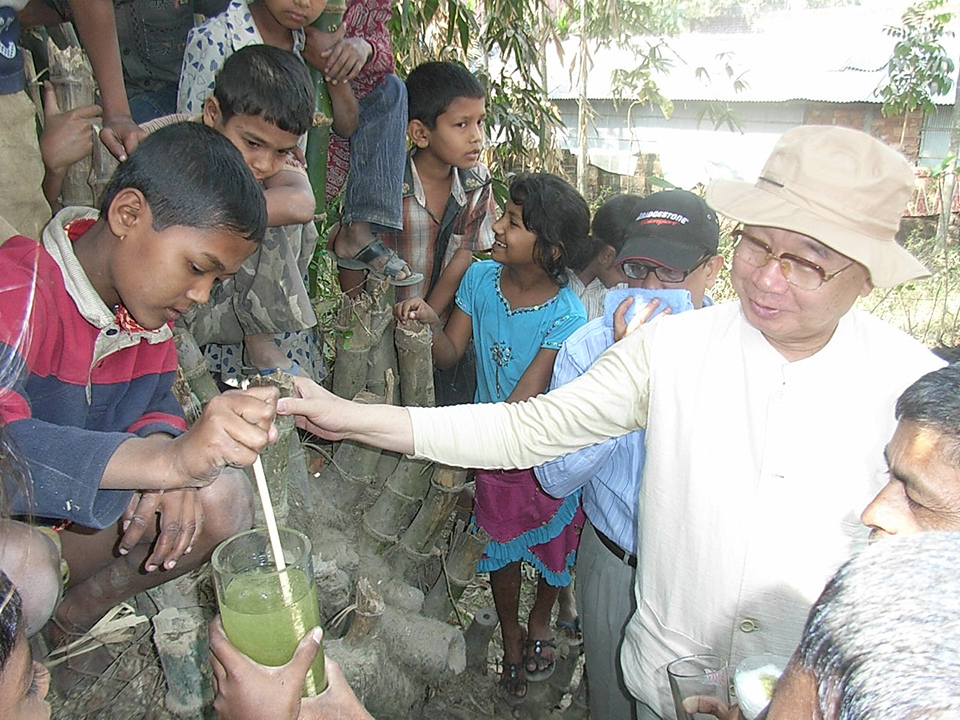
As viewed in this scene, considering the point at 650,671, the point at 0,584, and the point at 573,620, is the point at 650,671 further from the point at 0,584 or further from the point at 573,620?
the point at 573,620

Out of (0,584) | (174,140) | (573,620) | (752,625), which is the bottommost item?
(573,620)

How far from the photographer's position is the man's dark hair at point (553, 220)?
10.3ft

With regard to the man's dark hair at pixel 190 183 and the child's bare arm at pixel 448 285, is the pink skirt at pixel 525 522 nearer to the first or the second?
the child's bare arm at pixel 448 285

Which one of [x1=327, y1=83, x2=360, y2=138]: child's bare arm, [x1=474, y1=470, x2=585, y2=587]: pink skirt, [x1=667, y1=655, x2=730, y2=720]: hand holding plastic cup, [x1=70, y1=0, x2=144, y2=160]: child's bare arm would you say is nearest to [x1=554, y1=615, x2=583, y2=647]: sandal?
[x1=474, y1=470, x2=585, y2=587]: pink skirt

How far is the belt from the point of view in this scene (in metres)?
2.29

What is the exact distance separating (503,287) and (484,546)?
3.58 ft

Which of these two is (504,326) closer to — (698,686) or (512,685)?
(512,685)

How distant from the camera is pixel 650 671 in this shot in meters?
1.92

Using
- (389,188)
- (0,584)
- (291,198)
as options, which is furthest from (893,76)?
(0,584)

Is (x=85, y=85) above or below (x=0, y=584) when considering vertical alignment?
above

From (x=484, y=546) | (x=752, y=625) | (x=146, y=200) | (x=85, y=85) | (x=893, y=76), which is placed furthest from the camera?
(x=893, y=76)

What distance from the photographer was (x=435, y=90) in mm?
3619

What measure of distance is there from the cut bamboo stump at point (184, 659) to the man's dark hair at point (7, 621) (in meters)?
1.12

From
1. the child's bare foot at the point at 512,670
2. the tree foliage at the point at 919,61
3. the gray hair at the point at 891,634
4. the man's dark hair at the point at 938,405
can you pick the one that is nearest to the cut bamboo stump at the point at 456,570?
the child's bare foot at the point at 512,670
